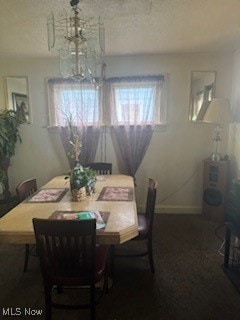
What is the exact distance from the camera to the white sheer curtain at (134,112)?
341cm

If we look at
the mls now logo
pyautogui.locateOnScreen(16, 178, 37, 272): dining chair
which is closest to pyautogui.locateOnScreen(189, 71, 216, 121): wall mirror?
pyautogui.locateOnScreen(16, 178, 37, 272): dining chair

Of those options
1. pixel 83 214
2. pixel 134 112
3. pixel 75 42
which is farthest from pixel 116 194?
pixel 134 112

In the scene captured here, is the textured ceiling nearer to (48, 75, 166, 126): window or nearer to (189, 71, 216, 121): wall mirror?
(189, 71, 216, 121): wall mirror

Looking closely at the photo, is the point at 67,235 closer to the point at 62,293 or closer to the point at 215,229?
the point at 62,293

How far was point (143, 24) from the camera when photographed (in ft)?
7.48

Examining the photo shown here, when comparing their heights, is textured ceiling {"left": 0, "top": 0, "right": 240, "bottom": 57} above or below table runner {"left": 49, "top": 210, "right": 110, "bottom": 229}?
above

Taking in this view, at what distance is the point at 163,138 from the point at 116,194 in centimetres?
161

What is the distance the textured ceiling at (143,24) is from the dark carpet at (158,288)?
2.38m

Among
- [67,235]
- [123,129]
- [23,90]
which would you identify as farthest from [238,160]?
[23,90]

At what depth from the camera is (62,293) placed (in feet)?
6.45

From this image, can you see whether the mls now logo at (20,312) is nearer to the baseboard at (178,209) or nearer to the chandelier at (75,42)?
the chandelier at (75,42)

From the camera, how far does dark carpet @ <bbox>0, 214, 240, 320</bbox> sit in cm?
177

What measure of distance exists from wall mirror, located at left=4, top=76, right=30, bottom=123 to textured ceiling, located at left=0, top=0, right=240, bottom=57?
48cm

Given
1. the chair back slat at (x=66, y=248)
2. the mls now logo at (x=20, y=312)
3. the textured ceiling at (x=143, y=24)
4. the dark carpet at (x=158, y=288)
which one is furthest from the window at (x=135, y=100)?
A: the mls now logo at (x=20, y=312)
